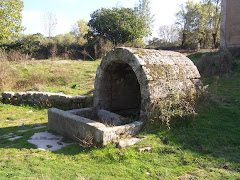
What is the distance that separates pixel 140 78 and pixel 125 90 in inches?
69.5

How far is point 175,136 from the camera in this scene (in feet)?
13.3

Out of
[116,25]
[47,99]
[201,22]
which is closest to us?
[47,99]

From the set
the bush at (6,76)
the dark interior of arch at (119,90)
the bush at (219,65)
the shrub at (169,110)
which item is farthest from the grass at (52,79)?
the bush at (219,65)

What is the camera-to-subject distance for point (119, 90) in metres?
6.02

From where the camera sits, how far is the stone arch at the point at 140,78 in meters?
4.40

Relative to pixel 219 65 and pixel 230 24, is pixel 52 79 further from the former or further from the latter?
pixel 230 24

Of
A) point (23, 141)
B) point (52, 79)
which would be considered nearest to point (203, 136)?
point (23, 141)

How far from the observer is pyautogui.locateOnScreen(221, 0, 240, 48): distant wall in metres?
12.2

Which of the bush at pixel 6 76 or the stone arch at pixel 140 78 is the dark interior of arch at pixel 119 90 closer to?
the stone arch at pixel 140 78

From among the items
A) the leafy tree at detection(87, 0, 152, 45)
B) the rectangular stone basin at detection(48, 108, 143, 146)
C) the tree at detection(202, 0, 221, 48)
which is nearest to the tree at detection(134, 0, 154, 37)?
the leafy tree at detection(87, 0, 152, 45)

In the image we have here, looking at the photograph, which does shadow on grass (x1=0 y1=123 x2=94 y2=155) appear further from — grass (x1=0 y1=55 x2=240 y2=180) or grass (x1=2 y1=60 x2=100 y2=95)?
grass (x1=2 y1=60 x2=100 y2=95)

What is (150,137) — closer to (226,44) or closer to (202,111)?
(202,111)

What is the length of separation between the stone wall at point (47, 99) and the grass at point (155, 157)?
289 cm

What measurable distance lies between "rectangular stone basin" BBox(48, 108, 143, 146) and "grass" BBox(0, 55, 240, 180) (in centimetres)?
20
